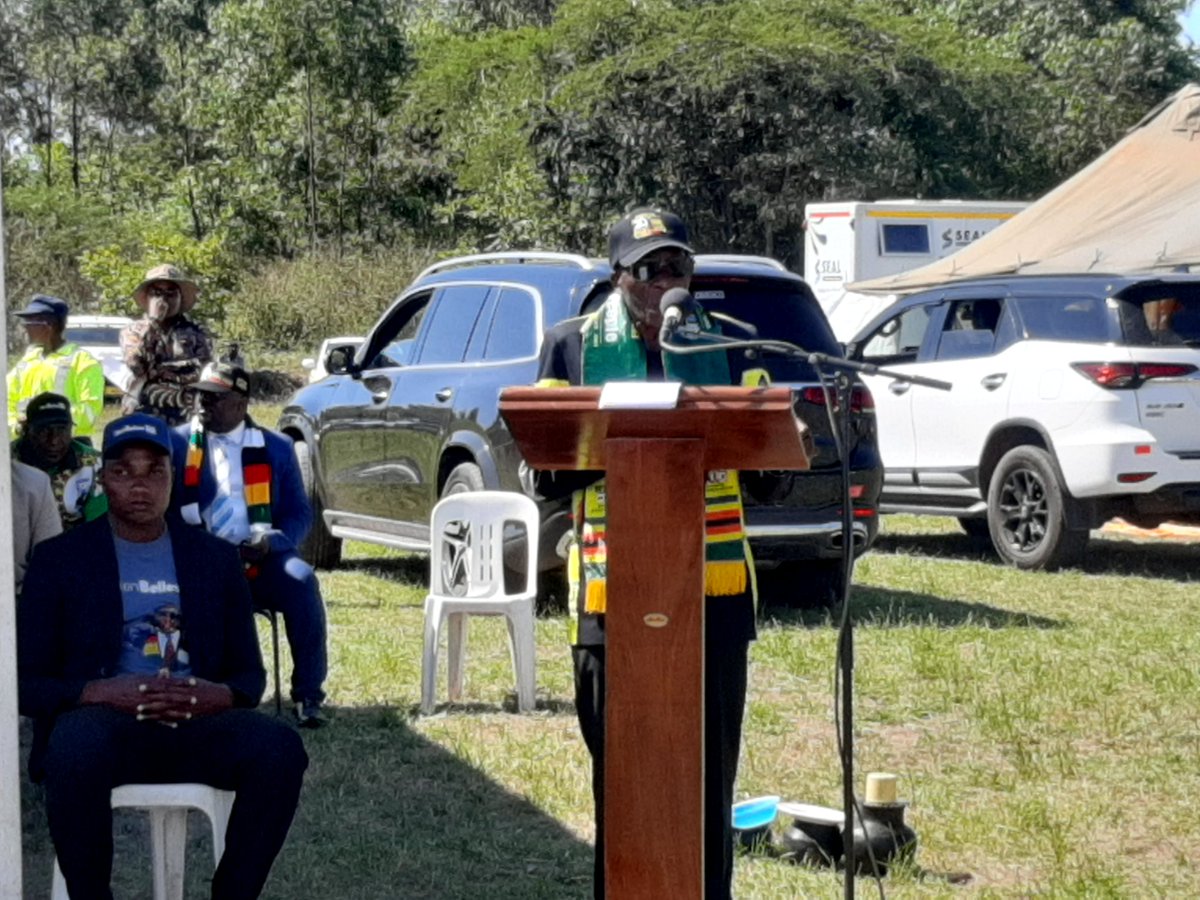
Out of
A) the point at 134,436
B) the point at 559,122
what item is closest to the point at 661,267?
the point at 134,436

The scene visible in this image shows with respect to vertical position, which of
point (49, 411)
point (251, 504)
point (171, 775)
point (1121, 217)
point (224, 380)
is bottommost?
point (171, 775)

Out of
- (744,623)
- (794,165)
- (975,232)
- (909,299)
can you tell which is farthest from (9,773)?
(794,165)

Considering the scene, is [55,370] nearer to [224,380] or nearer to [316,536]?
[224,380]

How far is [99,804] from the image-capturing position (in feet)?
15.7

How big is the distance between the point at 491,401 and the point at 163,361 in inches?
68.1

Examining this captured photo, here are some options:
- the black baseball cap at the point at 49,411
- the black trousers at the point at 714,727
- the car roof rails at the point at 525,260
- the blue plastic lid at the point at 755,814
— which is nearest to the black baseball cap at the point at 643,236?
the black trousers at the point at 714,727

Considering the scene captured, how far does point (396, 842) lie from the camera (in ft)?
20.4

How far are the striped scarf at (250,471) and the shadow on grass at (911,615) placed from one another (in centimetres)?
336

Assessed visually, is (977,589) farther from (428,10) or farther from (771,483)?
(428,10)

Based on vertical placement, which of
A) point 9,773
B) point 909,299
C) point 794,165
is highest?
point 794,165

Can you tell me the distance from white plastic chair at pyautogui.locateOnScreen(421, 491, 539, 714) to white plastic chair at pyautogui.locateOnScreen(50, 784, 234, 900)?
9.94ft

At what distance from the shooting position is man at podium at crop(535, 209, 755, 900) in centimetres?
434

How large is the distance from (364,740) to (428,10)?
42007mm

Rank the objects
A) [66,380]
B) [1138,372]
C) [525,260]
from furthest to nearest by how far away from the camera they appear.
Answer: [1138,372]
[525,260]
[66,380]
